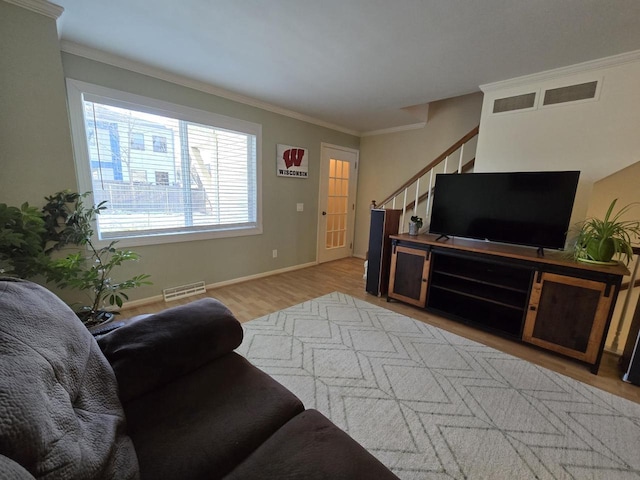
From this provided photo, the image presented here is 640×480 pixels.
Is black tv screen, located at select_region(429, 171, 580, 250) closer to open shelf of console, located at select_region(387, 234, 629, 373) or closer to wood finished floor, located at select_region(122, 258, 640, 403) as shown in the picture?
open shelf of console, located at select_region(387, 234, 629, 373)

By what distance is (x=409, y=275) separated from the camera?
9.43 feet

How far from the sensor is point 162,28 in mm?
1929

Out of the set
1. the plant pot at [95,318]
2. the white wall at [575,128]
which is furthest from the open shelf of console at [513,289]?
the plant pot at [95,318]

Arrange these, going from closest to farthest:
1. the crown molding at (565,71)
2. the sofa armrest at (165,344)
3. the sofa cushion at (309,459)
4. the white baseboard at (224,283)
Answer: the sofa cushion at (309,459)
the sofa armrest at (165,344)
the crown molding at (565,71)
the white baseboard at (224,283)

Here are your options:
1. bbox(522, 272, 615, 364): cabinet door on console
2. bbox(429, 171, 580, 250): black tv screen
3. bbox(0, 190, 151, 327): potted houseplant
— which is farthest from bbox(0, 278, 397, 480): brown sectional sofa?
bbox(429, 171, 580, 250): black tv screen

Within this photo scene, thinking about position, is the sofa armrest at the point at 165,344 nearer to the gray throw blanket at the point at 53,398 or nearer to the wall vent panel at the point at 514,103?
the gray throw blanket at the point at 53,398

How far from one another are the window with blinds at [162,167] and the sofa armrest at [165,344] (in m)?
1.83

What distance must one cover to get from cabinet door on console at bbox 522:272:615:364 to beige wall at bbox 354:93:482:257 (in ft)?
8.11

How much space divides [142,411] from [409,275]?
2530 mm

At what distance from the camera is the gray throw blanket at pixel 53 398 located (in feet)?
1.71

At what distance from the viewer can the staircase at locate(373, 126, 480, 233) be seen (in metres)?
3.16

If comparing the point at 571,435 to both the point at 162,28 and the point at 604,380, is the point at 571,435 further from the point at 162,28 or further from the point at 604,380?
the point at 162,28

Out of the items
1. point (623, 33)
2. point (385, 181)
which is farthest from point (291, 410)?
point (385, 181)

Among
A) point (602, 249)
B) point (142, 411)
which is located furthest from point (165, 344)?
point (602, 249)
